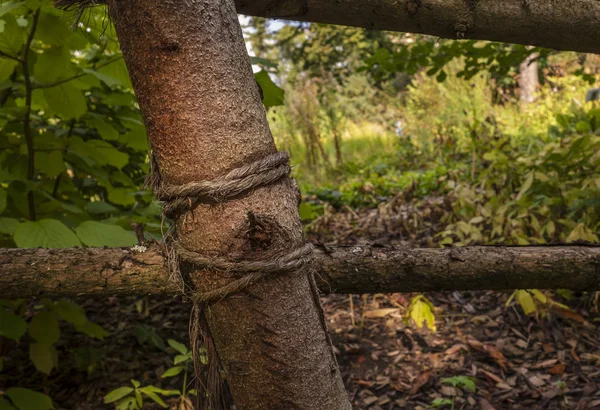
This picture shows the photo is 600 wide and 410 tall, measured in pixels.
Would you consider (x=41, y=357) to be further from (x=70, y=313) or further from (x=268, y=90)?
(x=268, y=90)

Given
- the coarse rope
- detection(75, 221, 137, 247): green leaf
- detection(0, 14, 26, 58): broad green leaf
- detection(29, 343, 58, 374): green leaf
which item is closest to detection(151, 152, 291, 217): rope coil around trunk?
the coarse rope

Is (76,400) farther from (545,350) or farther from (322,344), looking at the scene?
(545,350)

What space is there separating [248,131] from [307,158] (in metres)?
6.30

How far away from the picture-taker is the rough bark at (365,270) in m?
0.87

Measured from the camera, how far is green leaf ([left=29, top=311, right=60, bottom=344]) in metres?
1.72

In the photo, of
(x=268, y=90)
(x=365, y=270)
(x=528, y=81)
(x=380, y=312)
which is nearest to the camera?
(x=365, y=270)

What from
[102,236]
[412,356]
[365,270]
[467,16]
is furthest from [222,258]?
[412,356]

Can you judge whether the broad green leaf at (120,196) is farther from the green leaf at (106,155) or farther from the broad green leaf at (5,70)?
the broad green leaf at (5,70)

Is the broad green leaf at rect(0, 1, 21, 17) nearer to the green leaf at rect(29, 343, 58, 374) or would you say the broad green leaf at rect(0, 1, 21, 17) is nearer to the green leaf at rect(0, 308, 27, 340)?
the green leaf at rect(0, 308, 27, 340)

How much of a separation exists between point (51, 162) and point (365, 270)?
4.12ft

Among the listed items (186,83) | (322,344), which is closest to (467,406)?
(322,344)

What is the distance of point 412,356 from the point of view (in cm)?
230

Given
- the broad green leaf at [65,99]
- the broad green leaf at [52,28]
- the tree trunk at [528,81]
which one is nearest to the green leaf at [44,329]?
the broad green leaf at [65,99]

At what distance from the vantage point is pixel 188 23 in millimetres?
740
